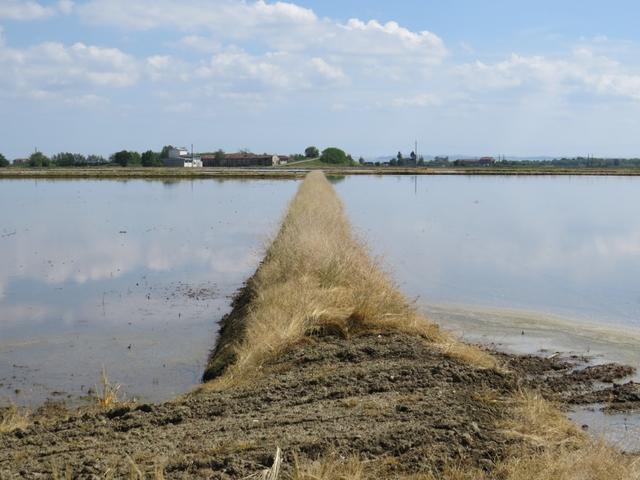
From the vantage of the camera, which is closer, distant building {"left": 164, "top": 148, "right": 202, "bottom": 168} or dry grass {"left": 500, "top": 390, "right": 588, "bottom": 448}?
dry grass {"left": 500, "top": 390, "right": 588, "bottom": 448}

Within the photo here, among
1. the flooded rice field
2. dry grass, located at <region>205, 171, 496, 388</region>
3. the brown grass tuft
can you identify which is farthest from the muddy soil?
the flooded rice field

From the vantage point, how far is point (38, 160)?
→ 137250 mm

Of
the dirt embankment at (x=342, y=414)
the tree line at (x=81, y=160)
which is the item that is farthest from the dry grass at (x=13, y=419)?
the tree line at (x=81, y=160)

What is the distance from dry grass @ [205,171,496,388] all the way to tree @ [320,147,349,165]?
478 ft

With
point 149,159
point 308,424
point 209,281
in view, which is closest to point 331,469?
point 308,424

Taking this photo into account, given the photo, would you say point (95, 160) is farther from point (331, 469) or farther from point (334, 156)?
point (331, 469)

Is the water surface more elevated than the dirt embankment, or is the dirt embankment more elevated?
the dirt embankment

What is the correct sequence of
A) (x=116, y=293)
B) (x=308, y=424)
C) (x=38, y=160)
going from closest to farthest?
(x=308, y=424)
(x=116, y=293)
(x=38, y=160)

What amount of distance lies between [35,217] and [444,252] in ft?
71.6

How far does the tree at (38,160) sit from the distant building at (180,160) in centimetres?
2182

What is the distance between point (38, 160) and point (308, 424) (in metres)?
141

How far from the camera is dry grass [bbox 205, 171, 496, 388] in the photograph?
1024cm

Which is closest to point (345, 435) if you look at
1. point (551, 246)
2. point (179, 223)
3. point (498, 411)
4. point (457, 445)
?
point (457, 445)

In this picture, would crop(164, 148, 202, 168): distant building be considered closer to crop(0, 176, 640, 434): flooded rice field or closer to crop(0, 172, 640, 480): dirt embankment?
crop(0, 176, 640, 434): flooded rice field
